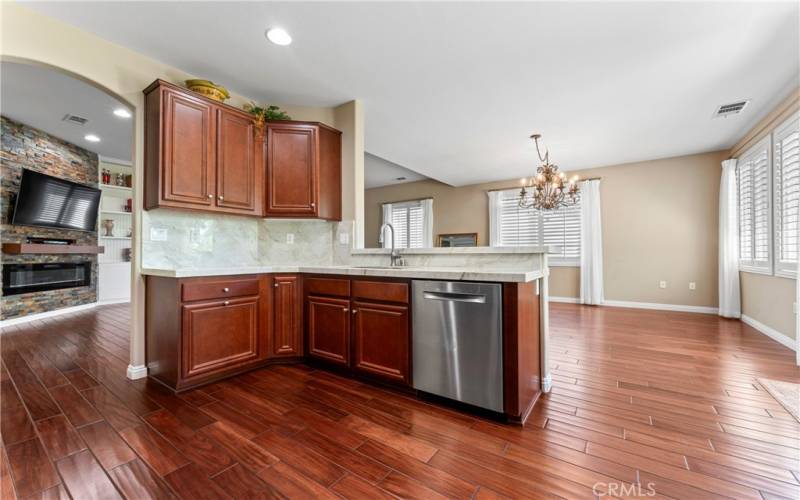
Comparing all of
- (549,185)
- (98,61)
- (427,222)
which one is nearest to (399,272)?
(98,61)

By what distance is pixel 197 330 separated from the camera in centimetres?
241

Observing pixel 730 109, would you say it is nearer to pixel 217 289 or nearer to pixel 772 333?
pixel 772 333

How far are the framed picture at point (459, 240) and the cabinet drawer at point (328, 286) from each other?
16.8 ft

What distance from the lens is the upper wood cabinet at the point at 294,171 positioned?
10.4 ft

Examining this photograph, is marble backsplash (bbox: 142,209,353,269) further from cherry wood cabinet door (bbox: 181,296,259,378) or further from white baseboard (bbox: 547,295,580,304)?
white baseboard (bbox: 547,295,580,304)

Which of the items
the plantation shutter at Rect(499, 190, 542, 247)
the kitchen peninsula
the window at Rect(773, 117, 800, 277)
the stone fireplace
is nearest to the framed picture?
the plantation shutter at Rect(499, 190, 542, 247)

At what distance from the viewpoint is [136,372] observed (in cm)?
262

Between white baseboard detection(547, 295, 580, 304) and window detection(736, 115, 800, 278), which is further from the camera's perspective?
white baseboard detection(547, 295, 580, 304)

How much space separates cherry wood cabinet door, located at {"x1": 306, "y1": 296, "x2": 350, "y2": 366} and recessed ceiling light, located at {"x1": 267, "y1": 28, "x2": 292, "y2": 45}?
2042mm

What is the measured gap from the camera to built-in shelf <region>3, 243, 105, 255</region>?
4512 mm

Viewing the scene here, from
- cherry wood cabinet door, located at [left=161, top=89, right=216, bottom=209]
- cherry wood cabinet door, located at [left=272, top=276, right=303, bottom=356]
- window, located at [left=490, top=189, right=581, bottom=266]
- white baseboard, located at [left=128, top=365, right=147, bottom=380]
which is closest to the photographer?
cherry wood cabinet door, located at [left=161, top=89, right=216, bottom=209]

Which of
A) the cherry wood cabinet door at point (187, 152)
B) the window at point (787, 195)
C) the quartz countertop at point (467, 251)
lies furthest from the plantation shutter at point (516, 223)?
the cherry wood cabinet door at point (187, 152)

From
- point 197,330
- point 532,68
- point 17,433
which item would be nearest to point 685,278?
point 532,68

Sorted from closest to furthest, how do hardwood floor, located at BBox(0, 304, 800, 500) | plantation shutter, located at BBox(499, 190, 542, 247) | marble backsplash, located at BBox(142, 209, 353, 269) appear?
hardwood floor, located at BBox(0, 304, 800, 500) → marble backsplash, located at BBox(142, 209, 353, 269) → plantation shutter, located at BBox(499, 190, 542, 247)
